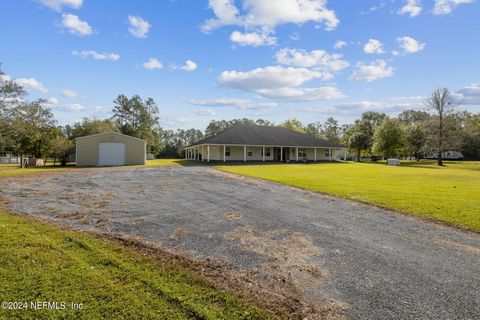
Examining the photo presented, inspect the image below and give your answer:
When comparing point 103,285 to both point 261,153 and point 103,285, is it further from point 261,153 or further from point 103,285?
point 261,153

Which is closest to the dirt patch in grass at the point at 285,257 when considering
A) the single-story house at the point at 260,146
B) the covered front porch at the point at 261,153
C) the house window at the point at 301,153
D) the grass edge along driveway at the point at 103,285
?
the grass edge along driveway at the point at 103,285

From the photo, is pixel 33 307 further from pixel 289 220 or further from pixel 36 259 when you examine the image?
pixel 289 220

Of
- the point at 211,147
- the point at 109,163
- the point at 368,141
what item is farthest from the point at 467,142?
the point at 109,163

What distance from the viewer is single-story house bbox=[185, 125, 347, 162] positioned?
115 feet

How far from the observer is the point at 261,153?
124ft

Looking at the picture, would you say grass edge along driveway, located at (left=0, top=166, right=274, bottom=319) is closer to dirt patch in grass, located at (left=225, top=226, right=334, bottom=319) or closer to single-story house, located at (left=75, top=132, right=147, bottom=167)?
dirt patch in grass, located at (left=225, top=226, right=334, bottom=319)

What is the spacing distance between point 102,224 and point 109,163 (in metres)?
26.2

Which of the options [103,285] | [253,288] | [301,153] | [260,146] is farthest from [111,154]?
[253,288]

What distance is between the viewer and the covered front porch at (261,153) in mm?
35719

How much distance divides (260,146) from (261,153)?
1.62m

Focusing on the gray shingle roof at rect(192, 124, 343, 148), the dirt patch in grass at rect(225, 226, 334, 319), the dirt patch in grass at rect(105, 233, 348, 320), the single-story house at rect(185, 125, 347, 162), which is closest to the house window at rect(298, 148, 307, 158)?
the single-story house at rect(185, 125, 347, 162)

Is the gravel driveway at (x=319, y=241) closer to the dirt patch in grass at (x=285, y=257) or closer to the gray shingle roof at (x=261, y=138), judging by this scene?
the dirt patch in grass at (x=285, y=257)

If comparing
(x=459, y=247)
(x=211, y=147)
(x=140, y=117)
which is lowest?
(x=459, y=247)

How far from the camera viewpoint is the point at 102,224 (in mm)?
6262
